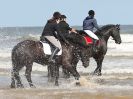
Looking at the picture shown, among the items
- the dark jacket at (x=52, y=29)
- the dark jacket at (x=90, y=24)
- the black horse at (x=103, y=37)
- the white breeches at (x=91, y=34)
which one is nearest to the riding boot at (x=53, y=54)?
the dark jacket at (x=52, y=29)

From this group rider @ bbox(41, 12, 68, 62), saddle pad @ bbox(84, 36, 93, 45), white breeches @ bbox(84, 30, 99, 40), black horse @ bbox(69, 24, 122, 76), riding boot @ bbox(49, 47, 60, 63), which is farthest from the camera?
black horse @ bbox(69, 24, 122, 76)

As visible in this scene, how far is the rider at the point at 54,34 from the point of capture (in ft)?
54.5

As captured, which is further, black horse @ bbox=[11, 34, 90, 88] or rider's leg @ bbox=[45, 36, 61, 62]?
rider's leg @ bbox=[45, 36, 61, 62]

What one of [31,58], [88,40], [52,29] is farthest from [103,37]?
[31,58]

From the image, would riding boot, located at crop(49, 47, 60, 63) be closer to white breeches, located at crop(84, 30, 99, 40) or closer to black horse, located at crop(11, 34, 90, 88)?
black horse, located at crop(11, 34, 90, 88)

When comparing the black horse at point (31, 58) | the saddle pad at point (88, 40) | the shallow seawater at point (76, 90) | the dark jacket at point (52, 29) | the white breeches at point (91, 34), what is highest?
the dark jacket at point (52, 29)

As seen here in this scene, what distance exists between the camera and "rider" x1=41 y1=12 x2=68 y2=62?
16.6 m

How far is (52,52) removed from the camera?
1655 cm

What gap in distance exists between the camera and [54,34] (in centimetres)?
1689

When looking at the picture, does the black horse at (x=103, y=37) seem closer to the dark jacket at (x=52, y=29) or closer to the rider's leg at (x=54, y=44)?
the dark jacket at (x=52, y=29)

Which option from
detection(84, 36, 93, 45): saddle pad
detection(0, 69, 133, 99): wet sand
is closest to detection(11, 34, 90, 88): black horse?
detection(0, 69, 133, 99): wet sand

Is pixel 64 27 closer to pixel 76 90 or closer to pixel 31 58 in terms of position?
pixel 31 58

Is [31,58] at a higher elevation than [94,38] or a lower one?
lower

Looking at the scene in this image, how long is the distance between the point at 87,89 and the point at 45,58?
189cm
